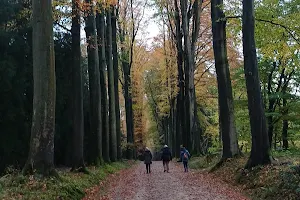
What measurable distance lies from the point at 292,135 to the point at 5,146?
17.4 m

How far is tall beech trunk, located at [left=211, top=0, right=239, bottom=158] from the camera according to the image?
16.1 meters

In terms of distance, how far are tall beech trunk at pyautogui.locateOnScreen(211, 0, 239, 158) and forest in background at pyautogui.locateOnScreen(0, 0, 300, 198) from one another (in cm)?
4

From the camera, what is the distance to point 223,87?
54.0 ft

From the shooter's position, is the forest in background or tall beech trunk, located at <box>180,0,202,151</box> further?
tall beech trunk, located at <box>180,0,202,151</box>

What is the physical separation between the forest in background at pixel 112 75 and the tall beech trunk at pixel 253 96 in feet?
0.11

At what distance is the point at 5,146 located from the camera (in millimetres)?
20672

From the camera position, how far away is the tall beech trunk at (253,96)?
482 inches

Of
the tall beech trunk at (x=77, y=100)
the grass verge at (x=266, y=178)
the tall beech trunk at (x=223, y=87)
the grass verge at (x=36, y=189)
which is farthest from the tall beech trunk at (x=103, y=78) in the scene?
the grass verge at (x=36, y=189)

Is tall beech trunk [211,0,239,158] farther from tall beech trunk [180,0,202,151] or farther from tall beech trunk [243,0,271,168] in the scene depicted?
tall beech trunk [180,0,202,151]

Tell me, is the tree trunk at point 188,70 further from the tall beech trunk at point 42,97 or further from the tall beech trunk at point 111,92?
the tall beech trunk at point 42,97

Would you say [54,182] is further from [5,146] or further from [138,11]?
[138,11]

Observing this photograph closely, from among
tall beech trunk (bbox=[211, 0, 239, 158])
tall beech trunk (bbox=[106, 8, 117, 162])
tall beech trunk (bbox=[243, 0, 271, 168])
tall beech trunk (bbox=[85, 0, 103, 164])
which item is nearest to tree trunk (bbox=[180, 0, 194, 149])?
tall beech trunk (bbox=[106, 8, 117, 162])

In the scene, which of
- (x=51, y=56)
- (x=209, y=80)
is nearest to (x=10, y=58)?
(x=51, y=56)

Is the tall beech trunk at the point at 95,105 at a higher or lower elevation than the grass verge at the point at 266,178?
higher
